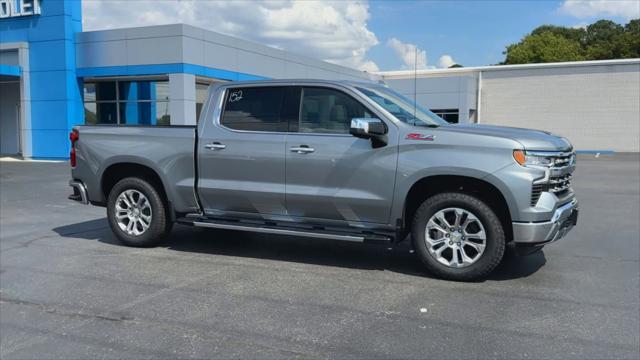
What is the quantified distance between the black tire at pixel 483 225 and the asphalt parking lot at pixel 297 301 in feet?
0.45

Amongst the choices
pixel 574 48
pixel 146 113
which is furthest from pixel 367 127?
pixel 574 48

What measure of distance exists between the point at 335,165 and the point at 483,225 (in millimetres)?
1622

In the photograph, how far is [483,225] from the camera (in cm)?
555

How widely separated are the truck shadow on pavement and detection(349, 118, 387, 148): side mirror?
4.69 feet

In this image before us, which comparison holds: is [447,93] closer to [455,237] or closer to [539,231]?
[455,237]

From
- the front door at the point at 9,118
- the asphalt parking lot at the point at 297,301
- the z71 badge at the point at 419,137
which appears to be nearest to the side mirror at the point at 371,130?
the z71 badge at the point at 419,137

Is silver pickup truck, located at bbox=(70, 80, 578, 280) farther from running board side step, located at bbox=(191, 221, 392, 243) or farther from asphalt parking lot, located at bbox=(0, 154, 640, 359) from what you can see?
asphalt parking lot, located at bbox=(0, 154, 640, 359)

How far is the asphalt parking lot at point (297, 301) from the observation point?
4090mm

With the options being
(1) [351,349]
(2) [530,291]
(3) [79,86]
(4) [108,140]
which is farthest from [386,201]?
(3) [79,86]

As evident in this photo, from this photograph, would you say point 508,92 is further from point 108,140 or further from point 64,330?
point 64,330

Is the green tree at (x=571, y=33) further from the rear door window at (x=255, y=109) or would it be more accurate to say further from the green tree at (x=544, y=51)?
the rear door window at (x=255, y=109)

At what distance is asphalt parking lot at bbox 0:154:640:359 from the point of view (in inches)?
161

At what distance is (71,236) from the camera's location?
8047 mm

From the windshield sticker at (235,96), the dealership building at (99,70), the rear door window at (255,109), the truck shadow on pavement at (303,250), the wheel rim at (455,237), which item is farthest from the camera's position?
the dealership building at (99,70)
